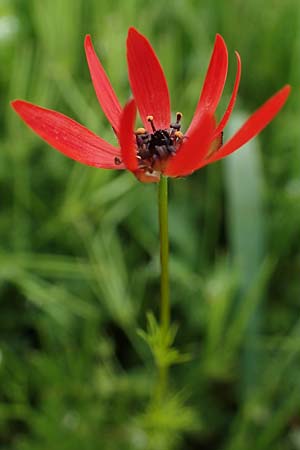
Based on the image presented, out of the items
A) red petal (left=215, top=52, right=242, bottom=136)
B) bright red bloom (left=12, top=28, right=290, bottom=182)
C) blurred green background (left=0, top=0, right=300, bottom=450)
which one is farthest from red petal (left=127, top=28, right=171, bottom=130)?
blurred green background (left=0, top=0, right=300, bottom=450)

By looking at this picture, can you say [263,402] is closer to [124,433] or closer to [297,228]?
[124,433]

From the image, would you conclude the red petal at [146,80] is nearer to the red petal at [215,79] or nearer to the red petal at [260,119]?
the red petal at [215,79]

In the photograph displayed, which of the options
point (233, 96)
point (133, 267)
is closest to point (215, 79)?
point (233, 96)

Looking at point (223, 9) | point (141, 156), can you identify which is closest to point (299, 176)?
point (223, 9)

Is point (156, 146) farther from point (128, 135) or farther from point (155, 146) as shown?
point (128, 135)

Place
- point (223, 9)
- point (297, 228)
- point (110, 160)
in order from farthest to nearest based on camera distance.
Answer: point (223, 9) < point (297, 228) < point (110, 160)

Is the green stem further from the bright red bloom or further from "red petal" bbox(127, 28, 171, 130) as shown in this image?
"red petal" bbox(127, 28, 171, 130)

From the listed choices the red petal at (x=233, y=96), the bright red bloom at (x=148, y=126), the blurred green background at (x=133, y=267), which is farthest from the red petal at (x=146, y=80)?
the blurred green background at (x=133, y=267)

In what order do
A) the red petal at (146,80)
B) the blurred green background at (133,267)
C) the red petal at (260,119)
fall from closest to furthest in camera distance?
the red petal at (260,119) < the red petal at (146,80) < the blurred green background at (133,267)
